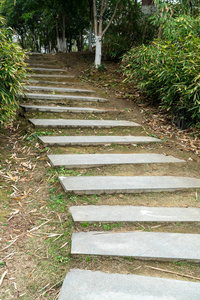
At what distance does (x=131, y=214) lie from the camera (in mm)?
2176

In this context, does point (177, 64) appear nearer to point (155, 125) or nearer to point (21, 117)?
point (155, 125)

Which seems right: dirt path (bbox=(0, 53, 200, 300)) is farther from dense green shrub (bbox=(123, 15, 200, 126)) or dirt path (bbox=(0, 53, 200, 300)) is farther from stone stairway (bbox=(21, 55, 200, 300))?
dense green shrub (bbox=(123, 15, 200, 126))

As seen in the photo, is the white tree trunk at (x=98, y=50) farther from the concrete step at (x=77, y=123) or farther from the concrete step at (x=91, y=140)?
the concrete step at (x=91, y=140)

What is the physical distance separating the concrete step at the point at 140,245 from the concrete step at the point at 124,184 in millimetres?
538

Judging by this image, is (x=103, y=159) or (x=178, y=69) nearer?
(x=103, y=159)

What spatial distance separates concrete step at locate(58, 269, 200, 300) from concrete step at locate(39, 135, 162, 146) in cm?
191

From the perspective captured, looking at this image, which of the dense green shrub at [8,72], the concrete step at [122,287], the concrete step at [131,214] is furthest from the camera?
the dense green shrub at [8,72]

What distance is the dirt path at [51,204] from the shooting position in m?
1.67

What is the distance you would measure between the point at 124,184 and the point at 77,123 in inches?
65.8

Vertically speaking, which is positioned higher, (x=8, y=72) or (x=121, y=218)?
(x=8, y=72)

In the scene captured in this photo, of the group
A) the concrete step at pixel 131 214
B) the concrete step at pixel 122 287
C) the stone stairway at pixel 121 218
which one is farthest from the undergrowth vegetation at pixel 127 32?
the concrete step at pixel 122 287

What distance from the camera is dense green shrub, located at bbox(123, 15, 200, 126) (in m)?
3.88

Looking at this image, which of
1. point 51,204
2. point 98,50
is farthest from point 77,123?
point 98,50

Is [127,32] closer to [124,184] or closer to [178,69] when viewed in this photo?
[178,69]
